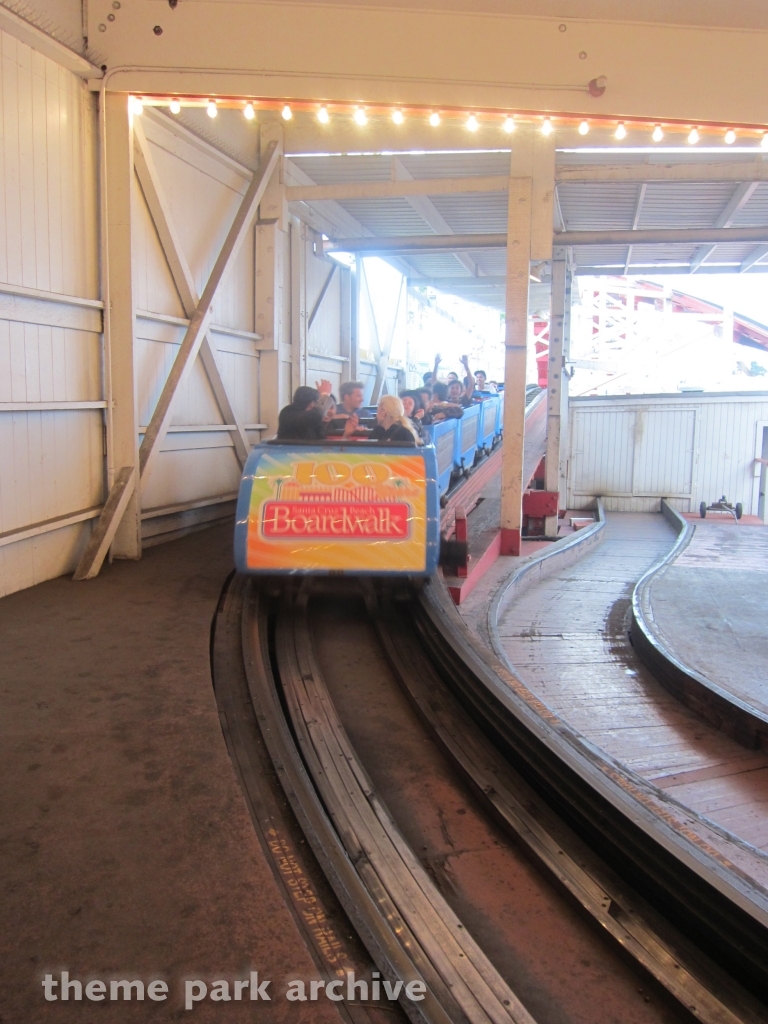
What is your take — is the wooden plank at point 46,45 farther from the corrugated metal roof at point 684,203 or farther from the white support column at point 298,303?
the corrugated metal roof at point 684,203

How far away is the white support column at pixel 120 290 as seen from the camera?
5.33m

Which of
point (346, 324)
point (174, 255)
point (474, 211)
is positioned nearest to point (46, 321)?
point (174, 255)

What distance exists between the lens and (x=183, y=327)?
688cm

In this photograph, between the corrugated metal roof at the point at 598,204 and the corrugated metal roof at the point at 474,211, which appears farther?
the corrugated metal roof at the point at 474,211

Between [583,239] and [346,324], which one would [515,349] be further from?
[346,324]

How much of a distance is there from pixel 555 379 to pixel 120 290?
22.0 ft

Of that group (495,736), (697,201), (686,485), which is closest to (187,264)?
(495,736)

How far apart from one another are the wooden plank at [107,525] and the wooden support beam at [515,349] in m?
3.72

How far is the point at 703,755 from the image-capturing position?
14.5ft

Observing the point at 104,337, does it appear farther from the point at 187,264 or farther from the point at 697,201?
the point at 697,201

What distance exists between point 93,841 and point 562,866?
1.44 m

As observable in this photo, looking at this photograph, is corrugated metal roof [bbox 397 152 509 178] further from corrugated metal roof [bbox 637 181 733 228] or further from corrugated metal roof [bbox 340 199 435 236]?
corrugated metal roof [bbox 637 181 733 228]

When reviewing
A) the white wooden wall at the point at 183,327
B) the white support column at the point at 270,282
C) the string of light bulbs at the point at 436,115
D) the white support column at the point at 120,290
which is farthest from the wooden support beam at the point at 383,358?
the white support column at the point at 120,290

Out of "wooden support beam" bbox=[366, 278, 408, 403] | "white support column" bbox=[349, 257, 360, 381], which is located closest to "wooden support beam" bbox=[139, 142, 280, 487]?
"white support column" bbox=[349, 257, 360, 381]
